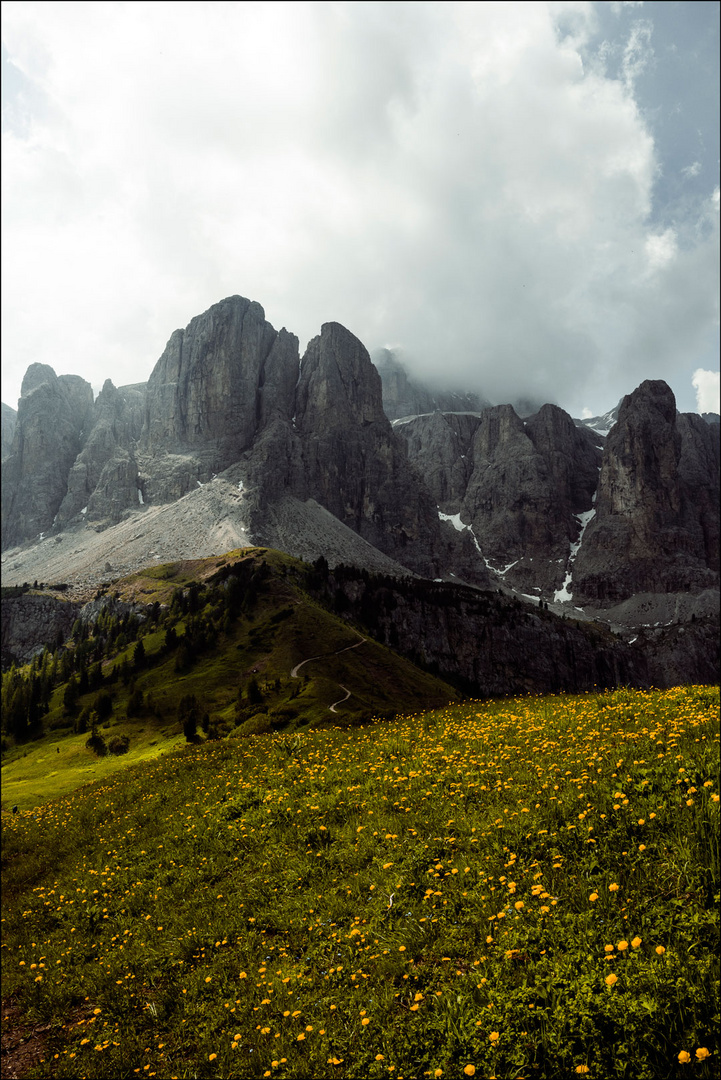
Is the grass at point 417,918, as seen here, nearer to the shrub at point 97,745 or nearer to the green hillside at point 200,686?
the green hillside at point 200,686

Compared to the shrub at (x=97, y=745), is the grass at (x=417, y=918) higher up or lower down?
higher up

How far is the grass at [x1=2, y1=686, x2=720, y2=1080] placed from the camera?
7.13 metres

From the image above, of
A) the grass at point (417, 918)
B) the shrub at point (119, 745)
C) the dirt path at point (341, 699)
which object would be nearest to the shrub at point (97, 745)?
the shrub at point (119, 745)

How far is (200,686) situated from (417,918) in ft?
339

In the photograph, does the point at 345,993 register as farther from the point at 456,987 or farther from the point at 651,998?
the point at 651,998

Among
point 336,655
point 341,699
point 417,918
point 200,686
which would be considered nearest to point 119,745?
point 200,686

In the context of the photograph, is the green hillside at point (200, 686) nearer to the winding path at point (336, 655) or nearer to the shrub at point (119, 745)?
the shrub at point (119, 745)

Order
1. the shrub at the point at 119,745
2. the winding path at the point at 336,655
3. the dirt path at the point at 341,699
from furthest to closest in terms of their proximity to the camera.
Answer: the shrub at the point at 119,745 → the winding path at the point at 336,655 → the dirt path at the point at 341,699

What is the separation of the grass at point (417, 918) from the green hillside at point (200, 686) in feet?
102

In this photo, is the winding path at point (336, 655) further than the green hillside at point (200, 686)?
Yes

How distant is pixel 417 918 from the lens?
9953 mm

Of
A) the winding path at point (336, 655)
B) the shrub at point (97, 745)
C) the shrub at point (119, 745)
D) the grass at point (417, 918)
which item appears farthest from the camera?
the shrub at point (97, 745)

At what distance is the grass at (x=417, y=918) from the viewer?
7.13m

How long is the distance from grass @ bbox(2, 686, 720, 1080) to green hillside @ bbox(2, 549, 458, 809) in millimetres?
31000
